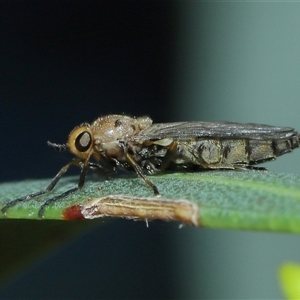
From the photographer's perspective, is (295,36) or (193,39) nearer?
(295,36)

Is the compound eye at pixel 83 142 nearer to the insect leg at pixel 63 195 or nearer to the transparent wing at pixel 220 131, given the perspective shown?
the insect leg at pixel 63 195

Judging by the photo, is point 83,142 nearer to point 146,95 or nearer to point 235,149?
point 235,149

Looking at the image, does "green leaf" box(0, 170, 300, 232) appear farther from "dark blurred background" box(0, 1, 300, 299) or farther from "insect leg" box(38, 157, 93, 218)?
"dark blurred background" box(0, 1, 300, 299)

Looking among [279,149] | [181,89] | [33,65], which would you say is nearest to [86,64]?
[33,65]

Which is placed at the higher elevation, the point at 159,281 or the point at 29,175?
the point at 29,175

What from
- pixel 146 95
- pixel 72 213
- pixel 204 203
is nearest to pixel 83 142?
pixel 72 213

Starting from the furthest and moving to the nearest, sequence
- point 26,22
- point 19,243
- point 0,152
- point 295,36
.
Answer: point 26,22 → point 0,152 → point 295,36 → point 19,243

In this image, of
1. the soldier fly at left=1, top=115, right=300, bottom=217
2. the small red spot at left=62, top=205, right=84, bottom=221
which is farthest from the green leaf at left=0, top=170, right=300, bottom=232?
the soldier fly at left=1, top=115, right=300, bottom=217

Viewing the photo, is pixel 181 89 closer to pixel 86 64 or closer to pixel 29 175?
pixel 86 64
